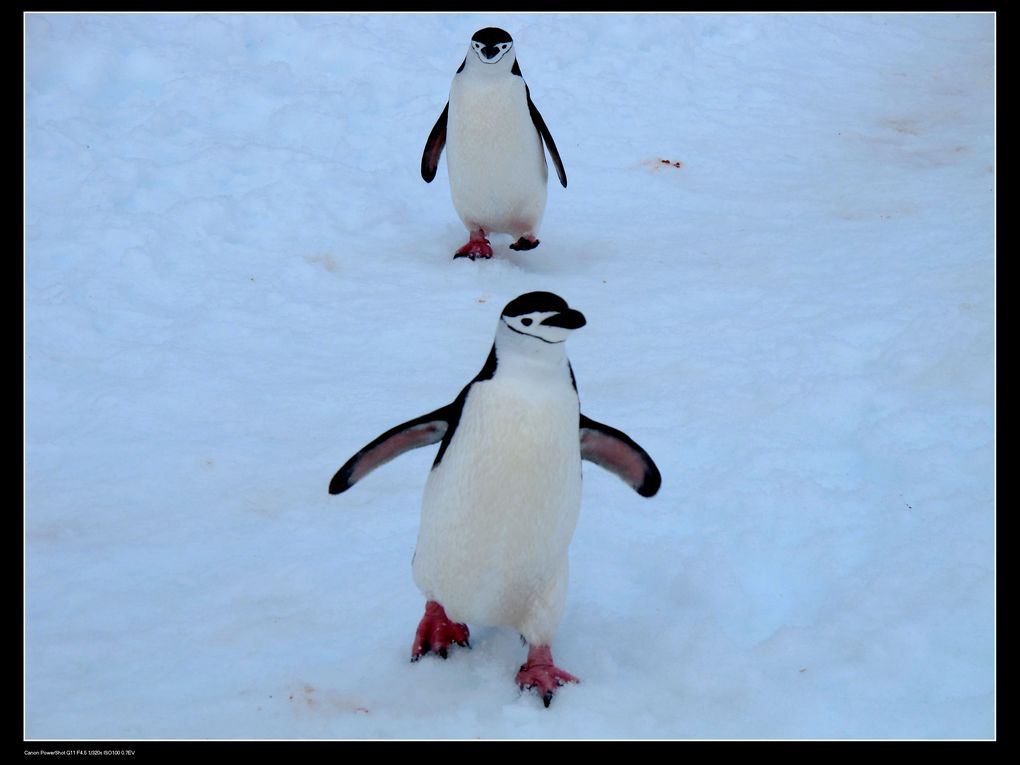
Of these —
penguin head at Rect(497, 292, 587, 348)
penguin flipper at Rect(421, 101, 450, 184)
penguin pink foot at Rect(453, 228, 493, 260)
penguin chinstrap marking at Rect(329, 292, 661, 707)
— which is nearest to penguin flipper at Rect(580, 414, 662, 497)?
penguin chinstrap marking at Rect(329, 292, 661, 707)

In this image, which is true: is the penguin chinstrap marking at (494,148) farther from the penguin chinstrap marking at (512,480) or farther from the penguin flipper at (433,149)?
the penguin chinstrap marking at (512,480)

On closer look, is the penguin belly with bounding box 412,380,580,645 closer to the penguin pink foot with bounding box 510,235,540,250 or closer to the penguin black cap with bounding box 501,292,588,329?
the penguin black cap with bounding box 501,292,588,329

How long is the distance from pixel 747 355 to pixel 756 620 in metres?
1.23

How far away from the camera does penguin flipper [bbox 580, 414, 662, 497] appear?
206 cm

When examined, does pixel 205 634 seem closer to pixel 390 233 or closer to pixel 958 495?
pixel 958 495

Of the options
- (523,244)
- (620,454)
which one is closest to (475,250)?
(523,244)

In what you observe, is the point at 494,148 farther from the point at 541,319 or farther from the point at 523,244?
the point at 541,319

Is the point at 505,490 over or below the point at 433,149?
over

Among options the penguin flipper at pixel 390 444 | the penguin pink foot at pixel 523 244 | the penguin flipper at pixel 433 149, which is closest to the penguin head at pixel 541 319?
the penguin flipper at pixel 390 444

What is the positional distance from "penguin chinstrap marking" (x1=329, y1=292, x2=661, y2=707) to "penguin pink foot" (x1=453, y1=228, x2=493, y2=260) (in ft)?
6.92

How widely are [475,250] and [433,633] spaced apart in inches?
86.2

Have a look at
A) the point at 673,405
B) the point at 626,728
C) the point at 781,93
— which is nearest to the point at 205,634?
the point at 626,728

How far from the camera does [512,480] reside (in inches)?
76.5

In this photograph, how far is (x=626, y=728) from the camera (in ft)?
6.42
